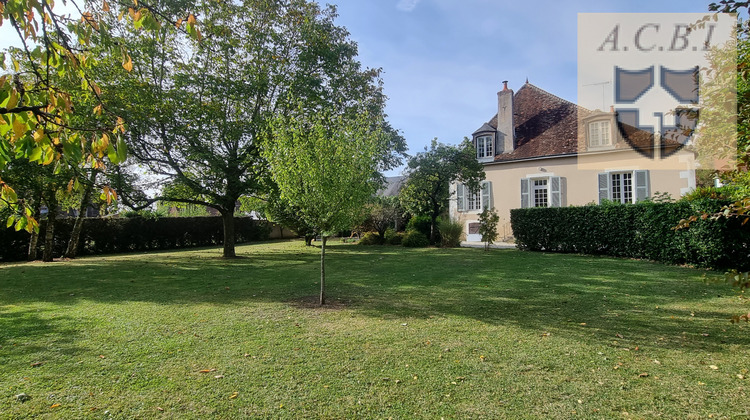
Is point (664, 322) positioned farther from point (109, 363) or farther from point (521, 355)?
point (109, 363)

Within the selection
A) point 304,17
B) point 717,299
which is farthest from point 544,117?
point 717,299

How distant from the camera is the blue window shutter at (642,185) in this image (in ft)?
56.4

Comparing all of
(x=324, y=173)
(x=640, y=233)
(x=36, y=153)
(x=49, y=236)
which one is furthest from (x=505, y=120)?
(x=36, y=153)

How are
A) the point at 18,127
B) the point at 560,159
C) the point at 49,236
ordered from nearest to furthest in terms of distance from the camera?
1. the point at 18,127
2. the point at 49,236
3. the point at 560,159

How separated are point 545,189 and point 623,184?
135 inches

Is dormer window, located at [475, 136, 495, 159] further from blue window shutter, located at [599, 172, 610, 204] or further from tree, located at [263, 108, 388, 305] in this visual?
tree, located at [263, 108, 388, 305]

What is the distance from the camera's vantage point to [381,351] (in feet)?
13.5

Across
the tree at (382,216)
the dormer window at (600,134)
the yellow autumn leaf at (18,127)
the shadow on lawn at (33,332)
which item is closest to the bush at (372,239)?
the tree at (382,216)

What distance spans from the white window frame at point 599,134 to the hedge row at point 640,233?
21.9 ft

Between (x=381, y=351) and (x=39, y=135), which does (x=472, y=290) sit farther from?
(x=39, y=135)

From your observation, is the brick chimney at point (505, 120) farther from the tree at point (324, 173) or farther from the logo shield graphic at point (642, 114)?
the tree at point (324, 173)

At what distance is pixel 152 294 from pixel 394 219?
1647 cm

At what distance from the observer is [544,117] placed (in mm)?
21547

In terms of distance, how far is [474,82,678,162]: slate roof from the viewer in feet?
63.0
